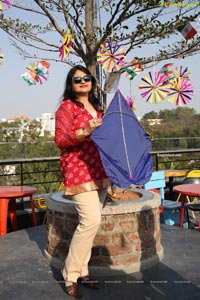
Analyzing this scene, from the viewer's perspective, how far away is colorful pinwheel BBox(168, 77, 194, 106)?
3.76 meters

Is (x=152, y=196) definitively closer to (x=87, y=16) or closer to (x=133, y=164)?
(x=133, y=164)

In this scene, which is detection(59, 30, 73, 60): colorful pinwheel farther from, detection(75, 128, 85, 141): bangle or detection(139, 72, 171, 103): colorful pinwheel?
detection(75, 128, 85, 141): bangle

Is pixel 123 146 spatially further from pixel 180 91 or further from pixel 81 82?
pixel 180 91

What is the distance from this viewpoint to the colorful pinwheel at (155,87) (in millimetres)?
3705

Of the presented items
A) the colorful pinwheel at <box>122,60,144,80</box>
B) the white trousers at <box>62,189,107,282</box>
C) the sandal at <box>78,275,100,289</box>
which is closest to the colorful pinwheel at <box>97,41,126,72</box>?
the colorful pinwheel at <box>122,60,144,80</box>

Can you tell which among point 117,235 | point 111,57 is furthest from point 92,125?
point 111,57

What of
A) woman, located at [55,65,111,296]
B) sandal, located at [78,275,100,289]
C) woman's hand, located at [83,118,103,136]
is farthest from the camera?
sandal, located at [78,275,100,289]

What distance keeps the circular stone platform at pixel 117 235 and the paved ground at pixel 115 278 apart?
0.10 metres

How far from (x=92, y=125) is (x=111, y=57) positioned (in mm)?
1540

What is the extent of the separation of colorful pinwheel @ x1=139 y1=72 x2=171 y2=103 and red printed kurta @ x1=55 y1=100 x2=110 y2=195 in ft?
3.91

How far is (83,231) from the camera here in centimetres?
257

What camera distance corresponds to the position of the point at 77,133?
250 cm

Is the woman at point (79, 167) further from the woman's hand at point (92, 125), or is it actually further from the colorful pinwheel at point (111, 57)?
the colorful pinwheel at point (111, 57)

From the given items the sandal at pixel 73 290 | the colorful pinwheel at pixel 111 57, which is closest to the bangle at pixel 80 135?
the sandal at pixel 73 290
